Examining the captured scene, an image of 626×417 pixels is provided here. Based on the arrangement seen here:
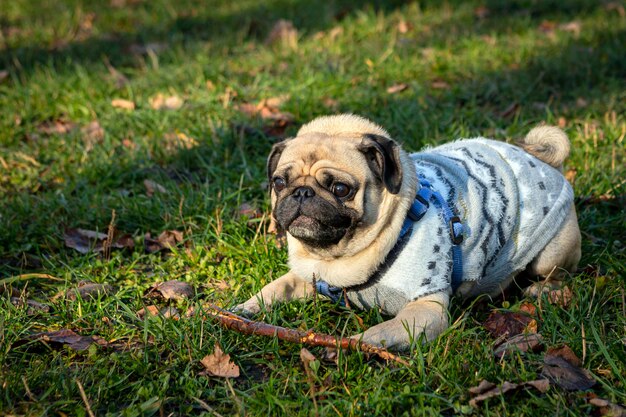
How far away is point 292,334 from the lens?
11.8 feet

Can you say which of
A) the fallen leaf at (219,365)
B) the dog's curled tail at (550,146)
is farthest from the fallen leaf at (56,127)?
the dog's curled tail at (550,146)

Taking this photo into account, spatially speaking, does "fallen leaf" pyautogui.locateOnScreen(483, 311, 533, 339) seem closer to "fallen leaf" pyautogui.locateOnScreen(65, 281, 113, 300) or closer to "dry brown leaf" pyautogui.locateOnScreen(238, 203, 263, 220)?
"dry brown leaf" pyautogui.locateOnScreen(238, 203, 263, 220)

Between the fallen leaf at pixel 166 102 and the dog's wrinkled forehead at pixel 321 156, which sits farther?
the fallen leaf at pixel 166 102

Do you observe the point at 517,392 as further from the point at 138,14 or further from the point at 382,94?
the point at 138,14

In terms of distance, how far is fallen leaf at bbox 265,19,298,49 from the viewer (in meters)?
8.12

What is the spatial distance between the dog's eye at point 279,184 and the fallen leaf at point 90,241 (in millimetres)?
1410

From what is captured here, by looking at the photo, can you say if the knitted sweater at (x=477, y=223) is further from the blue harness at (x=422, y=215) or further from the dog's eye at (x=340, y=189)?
the dog's eye at (x=340, y=189)

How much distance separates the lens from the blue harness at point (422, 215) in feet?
12.4

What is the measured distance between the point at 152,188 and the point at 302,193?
83.8 inches

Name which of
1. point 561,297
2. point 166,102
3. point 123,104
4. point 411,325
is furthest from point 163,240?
point 561,297

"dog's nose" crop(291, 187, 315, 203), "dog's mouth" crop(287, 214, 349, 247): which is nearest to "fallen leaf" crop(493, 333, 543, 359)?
"dog's mouth" crop(287, 214, 349, 247)

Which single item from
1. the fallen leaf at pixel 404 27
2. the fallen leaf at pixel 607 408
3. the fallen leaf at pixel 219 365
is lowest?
the fallen leaf at pixel 219 365


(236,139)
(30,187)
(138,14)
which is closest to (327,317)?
(236,139)

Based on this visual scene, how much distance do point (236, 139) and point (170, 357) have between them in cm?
280
